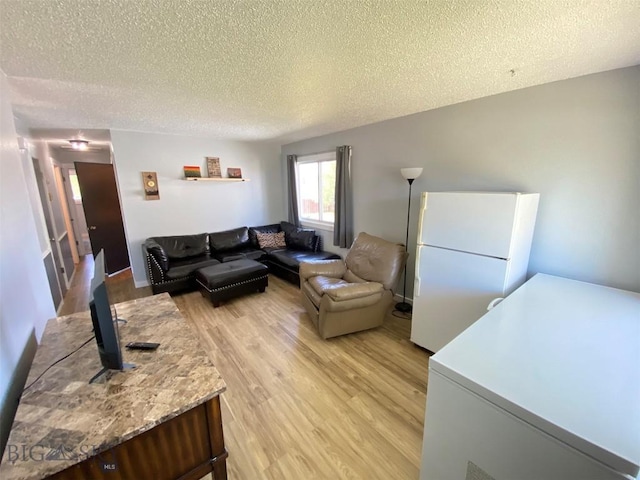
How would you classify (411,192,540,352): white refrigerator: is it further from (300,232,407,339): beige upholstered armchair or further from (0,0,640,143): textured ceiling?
(0,0,640,143): textured ceiling

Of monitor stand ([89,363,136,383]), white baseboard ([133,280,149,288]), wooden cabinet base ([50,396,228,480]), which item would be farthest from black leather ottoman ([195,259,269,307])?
wooden cabinet base ([50,396,228,480])

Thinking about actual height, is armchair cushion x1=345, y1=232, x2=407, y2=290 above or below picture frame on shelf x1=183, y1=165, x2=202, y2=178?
below

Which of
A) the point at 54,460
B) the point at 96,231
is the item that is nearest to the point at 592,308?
the point at 54,460

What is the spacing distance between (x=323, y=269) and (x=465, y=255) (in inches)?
62.9

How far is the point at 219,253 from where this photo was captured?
4.53m

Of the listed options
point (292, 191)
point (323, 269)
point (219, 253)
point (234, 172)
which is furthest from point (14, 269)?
point (292, 191)

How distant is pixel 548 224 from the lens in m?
2.20

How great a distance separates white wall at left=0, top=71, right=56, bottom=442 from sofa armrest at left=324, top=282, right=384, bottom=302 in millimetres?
2011

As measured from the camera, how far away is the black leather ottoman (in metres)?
3.37

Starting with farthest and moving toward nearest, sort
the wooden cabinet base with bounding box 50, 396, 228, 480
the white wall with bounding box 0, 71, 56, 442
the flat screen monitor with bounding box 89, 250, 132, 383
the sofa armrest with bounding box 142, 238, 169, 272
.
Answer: the sofa armrest with bounding box 142, 238, 169, 272 < the white wall with bounding box 0, 71, 56, 442 < the flat screen monitor with bounding box 89, 250, 132, 383 < the wooden cabinet base with bounding box 50, 396, 228, 480

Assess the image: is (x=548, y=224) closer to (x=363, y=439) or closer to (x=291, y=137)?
(x=363, y=439)

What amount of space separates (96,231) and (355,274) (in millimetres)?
5042

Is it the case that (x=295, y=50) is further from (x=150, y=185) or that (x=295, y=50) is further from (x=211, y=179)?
(x=150, y=185)

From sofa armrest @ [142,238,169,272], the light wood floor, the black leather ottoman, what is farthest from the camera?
sofa armrest @ [142,238,169,272]
